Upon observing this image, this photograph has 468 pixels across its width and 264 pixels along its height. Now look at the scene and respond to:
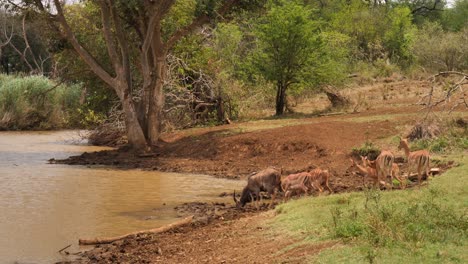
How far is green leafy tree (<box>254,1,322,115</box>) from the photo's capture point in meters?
30.8

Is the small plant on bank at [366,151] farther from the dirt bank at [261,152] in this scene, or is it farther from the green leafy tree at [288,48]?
the green leafy tree at [288,48]

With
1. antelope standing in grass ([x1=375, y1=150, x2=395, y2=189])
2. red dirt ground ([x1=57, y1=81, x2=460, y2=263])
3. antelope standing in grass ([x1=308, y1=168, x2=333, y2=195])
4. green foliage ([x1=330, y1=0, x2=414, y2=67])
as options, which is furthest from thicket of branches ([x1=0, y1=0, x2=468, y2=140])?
antelope standing in grass ([x1=375, y1=150, x2=395, y2=189])

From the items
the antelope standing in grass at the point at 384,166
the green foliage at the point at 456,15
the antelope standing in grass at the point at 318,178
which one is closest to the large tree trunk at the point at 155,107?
the antelope standing in grass at the point at 318,178

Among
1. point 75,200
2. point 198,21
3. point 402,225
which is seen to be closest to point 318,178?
point 402,225

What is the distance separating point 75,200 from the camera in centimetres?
1647

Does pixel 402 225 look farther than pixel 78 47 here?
No

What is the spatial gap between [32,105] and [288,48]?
16041 mm

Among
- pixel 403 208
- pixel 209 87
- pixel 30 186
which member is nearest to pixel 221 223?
pixel 403 208

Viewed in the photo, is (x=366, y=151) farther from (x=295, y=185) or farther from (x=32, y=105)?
(x=32, y=105)

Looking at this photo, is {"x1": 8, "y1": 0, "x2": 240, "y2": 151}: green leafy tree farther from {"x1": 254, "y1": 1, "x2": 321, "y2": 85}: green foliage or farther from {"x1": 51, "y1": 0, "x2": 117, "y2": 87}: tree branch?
{"x1": 254, "y1": 1, "x2": 321, "y2": 85}: green foliage

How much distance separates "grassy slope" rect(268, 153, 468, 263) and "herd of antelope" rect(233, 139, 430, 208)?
1.02 meters

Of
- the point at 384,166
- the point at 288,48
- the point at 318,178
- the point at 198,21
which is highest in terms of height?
the point at 198,21

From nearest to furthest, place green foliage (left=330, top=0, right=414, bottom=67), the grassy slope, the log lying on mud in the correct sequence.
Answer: the grassy slope < the log lying on mud < green foliage (left=330, top=0, right=414, bottom=67)

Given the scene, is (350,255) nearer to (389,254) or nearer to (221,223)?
(389,254)
